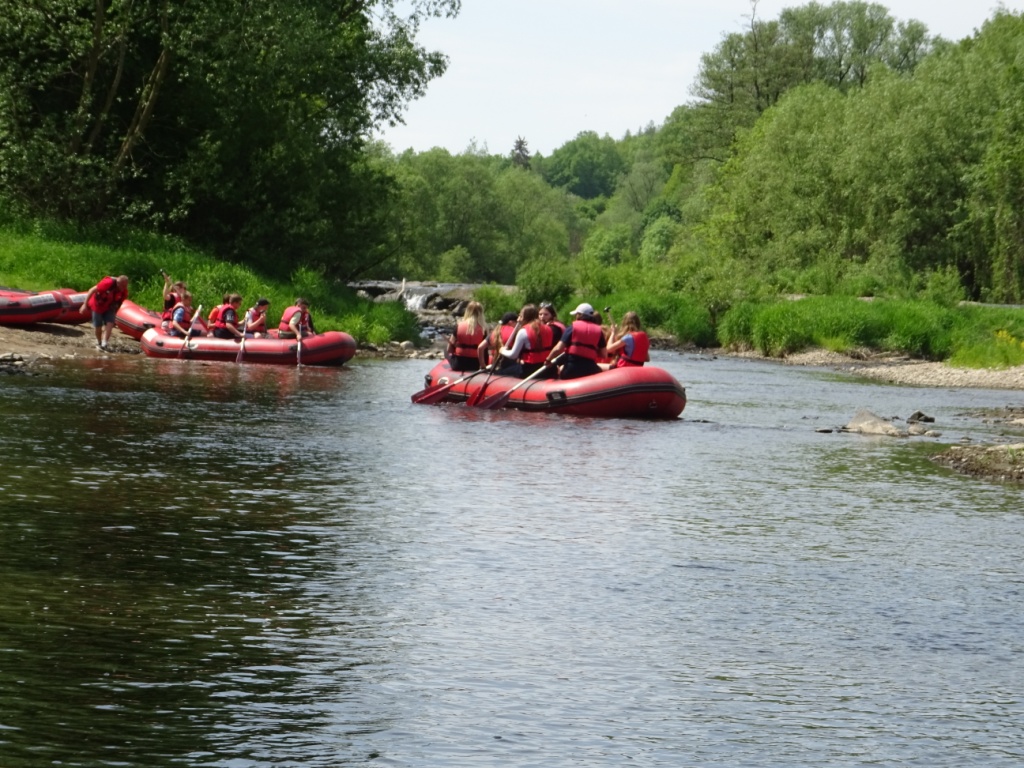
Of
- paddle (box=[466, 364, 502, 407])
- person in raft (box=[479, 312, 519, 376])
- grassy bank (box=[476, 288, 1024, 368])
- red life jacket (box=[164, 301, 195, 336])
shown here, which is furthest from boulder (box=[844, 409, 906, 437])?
grassy bank (box=[476, 288, 1024, 368])

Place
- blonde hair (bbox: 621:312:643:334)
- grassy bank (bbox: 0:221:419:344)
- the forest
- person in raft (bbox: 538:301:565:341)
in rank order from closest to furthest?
1. blonde hair (bbox: 621:312:643:334)
2. person in raft (bbox: 538:301:565:341)
3. grassy bank (bbox: 0:221:419:344)
4. the forest

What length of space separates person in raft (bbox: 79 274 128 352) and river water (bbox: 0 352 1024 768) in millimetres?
11578

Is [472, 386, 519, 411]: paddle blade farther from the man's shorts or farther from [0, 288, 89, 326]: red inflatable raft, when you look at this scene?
[0, 288, 89, 326]: red inflatable raft

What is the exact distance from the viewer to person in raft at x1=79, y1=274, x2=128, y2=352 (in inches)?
1138

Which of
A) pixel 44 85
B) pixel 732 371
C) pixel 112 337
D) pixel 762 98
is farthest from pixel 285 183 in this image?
pixel 762 98

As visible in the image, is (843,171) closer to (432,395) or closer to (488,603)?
(432,395)

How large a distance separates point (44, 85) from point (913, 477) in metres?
26.3

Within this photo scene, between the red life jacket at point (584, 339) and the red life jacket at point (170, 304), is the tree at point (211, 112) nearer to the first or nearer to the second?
the red life jacket at point (170, 304)

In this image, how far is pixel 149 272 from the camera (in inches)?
1407

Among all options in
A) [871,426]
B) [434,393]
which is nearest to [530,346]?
[434,393]

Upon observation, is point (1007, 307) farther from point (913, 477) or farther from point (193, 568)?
point (193, 568)

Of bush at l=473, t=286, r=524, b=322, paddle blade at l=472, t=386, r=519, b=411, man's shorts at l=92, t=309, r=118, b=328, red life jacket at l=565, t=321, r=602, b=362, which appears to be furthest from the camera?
bush at l=473, t=286, r=524, b=322

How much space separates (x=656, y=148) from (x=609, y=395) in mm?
61747

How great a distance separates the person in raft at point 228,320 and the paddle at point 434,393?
8.01m
